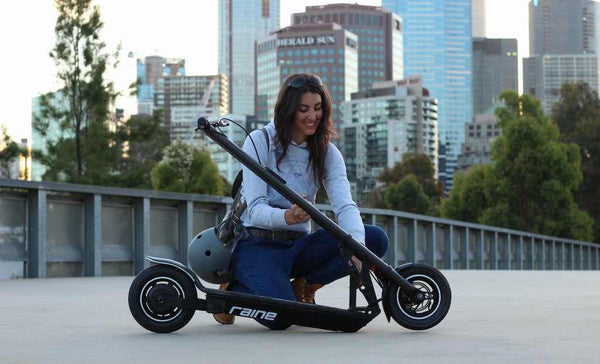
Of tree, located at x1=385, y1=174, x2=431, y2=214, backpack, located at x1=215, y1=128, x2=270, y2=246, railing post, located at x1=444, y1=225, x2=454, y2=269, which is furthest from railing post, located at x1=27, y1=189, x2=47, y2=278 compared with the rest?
tree, located at x1=385, y1=174, x2=431, y2=214

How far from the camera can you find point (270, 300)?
565cm

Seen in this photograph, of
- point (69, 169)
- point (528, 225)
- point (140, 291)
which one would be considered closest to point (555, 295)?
point (140, 291)

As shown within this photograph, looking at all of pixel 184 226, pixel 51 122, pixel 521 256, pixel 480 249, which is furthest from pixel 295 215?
pixel 521 256

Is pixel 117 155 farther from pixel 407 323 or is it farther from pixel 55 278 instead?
pixel 407 323

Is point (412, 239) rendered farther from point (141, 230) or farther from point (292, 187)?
point (292, 187)

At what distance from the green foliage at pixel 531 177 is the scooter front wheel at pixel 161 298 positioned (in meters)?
46.5

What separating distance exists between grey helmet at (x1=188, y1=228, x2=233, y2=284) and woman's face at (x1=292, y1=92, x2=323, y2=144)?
682 millimetres

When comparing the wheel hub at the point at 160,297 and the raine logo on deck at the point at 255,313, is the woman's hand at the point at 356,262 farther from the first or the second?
the wheel hub at the point at 160,297

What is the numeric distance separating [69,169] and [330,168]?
27.5 metres

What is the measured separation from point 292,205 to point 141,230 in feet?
27.7

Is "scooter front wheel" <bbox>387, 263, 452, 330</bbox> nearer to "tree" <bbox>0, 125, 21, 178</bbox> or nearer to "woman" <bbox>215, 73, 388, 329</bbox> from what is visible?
"woman" <bbox>215, 73, 388, 329</bbox>

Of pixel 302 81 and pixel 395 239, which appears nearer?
pixel 302 81

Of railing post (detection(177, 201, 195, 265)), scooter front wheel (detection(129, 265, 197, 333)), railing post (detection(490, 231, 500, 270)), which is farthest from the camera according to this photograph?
railing post (detection(490, 231, 500, 270))

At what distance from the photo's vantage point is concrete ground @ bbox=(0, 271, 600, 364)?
4.66m
